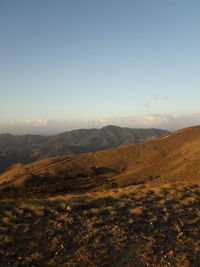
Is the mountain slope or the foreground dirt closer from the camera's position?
the foreground dirt

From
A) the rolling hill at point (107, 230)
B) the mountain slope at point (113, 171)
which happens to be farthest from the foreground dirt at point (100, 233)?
the mountain slope at point (113, 171)

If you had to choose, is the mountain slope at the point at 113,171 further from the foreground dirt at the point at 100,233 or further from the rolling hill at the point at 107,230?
the foreground dirt at the point at 100,233

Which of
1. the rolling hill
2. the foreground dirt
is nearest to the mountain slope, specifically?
the rolling hill

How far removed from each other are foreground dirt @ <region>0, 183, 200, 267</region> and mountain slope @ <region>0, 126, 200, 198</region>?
18550 millimetres

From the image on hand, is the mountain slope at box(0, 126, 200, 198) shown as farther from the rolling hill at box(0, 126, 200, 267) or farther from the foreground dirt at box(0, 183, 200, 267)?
the foreground dirt at box(0, 183, 200, 267)

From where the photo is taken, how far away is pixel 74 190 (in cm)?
3419

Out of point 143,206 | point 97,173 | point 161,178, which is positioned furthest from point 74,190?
point 143,206

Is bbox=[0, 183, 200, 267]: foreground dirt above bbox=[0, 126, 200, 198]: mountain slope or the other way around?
above

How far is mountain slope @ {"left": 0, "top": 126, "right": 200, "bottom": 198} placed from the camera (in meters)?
35.6

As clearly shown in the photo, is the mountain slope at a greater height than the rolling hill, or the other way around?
the rolling hill

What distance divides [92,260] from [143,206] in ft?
26.3

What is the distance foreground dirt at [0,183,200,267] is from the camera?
8.39 metres

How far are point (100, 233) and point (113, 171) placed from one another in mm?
36624

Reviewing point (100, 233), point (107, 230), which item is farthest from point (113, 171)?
point (100, 233)
